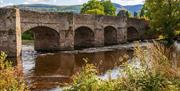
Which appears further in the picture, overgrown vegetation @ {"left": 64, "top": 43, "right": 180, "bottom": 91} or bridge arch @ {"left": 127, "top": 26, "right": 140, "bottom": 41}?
bridge arch @ {"left": 127, "top": 26, "right": 140, "bottom": 41}

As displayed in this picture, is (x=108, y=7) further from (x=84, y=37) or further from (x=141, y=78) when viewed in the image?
(x=141, y=78)

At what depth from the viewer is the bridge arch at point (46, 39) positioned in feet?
136

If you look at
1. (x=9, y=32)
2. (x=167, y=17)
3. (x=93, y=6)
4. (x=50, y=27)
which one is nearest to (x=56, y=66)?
(x=9, y=32)

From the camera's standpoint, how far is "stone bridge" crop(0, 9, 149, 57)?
3397 centimetres

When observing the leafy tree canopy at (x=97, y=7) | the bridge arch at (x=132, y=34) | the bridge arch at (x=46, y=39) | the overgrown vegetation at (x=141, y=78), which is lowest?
the bridge arch at (x=132, y=34)

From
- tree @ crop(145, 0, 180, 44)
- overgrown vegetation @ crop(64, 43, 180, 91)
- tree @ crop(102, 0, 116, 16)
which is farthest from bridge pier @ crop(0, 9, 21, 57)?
tree @ crop(102, 0, 116, 16)

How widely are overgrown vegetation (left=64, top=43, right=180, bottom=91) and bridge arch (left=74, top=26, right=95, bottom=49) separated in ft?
109

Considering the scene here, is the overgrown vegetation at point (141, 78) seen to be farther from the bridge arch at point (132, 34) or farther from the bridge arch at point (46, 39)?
the bridge arch at point (132, 34)

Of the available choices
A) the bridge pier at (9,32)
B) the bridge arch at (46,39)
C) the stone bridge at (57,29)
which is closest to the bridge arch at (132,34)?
the stone bridge at (57,29)

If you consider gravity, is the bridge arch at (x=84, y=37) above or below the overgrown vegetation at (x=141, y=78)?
below

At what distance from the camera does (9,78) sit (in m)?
13.0

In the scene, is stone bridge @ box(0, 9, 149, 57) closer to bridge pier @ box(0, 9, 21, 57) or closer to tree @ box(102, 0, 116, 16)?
bridge pier @ box(0, 9, 21, 57)

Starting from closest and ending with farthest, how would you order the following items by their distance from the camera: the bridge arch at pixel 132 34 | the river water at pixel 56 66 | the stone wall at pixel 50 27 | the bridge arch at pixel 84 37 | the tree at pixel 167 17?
the river water at pixel 56 66
the stone wall at pixel 50 27
the tree at pixel 167 17
the bridge arch at pixel 84 37
the bridge arch at pixel 132 34

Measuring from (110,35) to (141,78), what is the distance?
137ft
